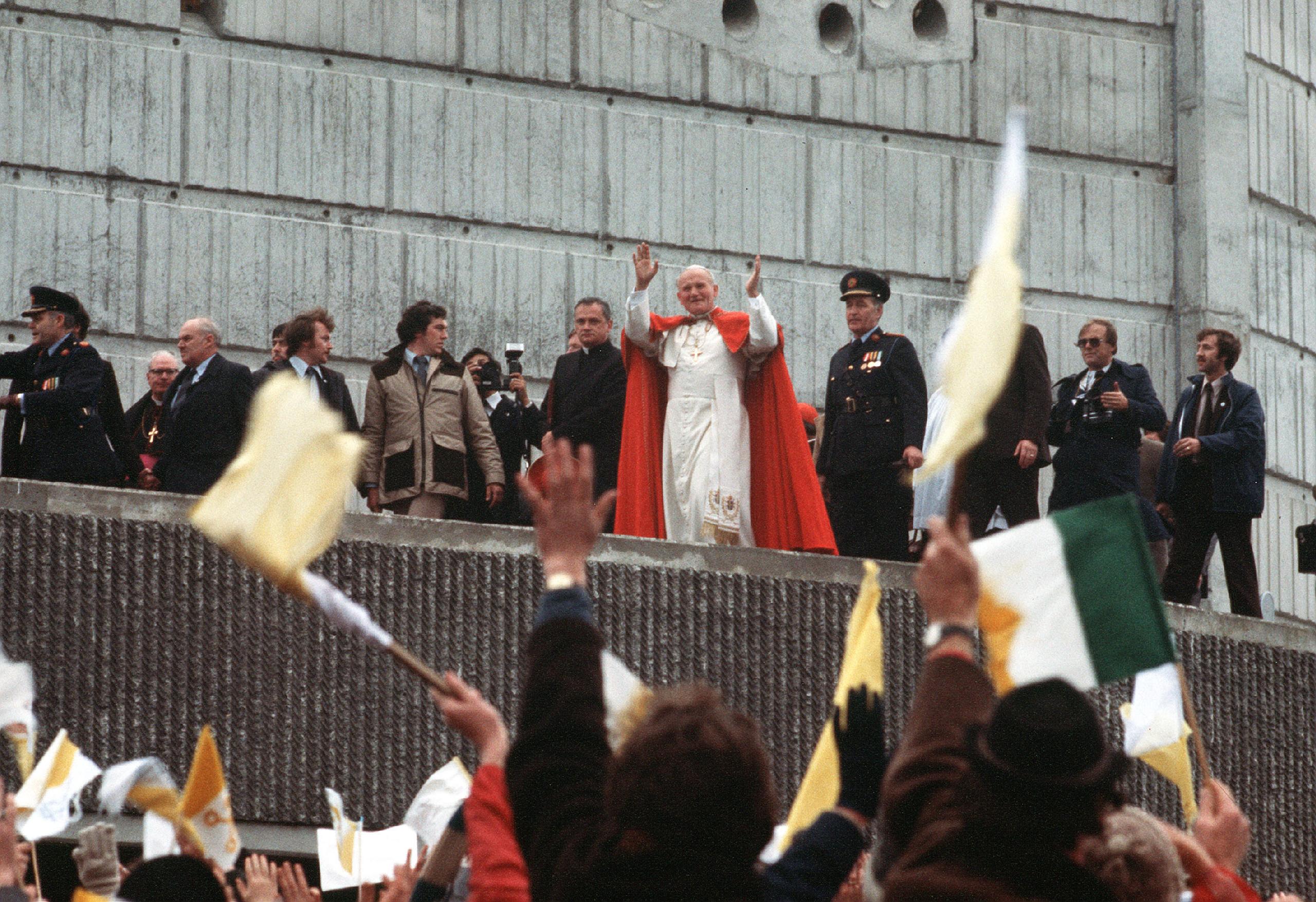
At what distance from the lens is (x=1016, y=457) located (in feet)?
30.7

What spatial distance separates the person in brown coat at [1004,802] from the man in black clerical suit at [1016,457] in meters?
6.77

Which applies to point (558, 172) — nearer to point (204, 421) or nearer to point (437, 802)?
point (204, 421)

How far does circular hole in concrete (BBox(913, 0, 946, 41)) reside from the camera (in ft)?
43.2

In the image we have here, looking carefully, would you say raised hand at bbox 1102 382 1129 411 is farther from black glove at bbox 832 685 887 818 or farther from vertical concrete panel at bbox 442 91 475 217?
black glove at bbox 832 685 887 818

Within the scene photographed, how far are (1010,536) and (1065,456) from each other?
649 cm

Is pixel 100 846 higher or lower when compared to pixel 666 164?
lower

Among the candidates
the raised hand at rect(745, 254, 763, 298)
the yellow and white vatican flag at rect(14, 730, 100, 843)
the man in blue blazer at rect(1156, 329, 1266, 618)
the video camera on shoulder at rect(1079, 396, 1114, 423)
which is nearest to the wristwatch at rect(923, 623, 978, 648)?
the yellow and white vatican flag at rect(14, 730, 100, 843)

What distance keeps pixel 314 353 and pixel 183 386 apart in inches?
21.0

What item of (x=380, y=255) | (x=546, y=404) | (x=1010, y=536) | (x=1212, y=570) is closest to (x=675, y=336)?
(x=546, y=404)

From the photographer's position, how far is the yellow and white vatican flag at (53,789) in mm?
5730

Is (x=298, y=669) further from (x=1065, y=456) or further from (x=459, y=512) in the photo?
(x=1065, y=456)

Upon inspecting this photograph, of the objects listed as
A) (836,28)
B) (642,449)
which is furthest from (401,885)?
(836,28)

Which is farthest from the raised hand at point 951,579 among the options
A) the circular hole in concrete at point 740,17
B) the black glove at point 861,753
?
the circular hole in concrete at point 740,17

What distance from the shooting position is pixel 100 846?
4.04 metres
